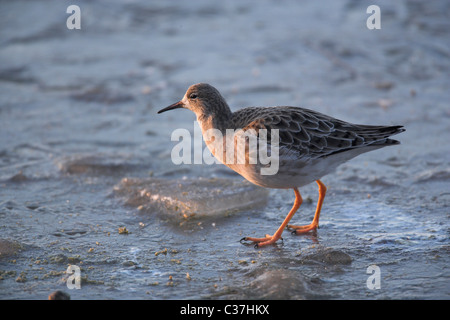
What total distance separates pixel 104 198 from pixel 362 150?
3.71m

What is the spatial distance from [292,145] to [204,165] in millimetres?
2851

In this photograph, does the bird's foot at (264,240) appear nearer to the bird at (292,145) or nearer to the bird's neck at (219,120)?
the bird at (292,145)

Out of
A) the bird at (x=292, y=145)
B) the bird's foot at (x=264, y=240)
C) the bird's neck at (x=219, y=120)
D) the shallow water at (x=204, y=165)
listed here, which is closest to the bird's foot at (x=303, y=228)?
the bird at (x=292, y=145)

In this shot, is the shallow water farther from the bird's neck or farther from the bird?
the bird's neck

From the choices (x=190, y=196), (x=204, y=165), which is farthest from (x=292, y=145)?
(x=204, y=165)

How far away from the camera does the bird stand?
660 centimetres

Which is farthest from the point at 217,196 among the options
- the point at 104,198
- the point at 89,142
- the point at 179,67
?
the point at 179,67

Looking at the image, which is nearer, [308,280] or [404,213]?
[308,280]

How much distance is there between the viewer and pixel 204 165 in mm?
9211

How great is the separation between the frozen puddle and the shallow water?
1.2 inches

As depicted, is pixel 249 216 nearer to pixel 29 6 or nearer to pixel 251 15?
pixel 251 15

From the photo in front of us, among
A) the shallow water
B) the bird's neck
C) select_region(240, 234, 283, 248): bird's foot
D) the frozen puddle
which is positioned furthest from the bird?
the frozen puddle

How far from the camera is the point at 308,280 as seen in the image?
5.61 m

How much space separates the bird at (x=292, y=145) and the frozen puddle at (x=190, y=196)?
2.81ft
